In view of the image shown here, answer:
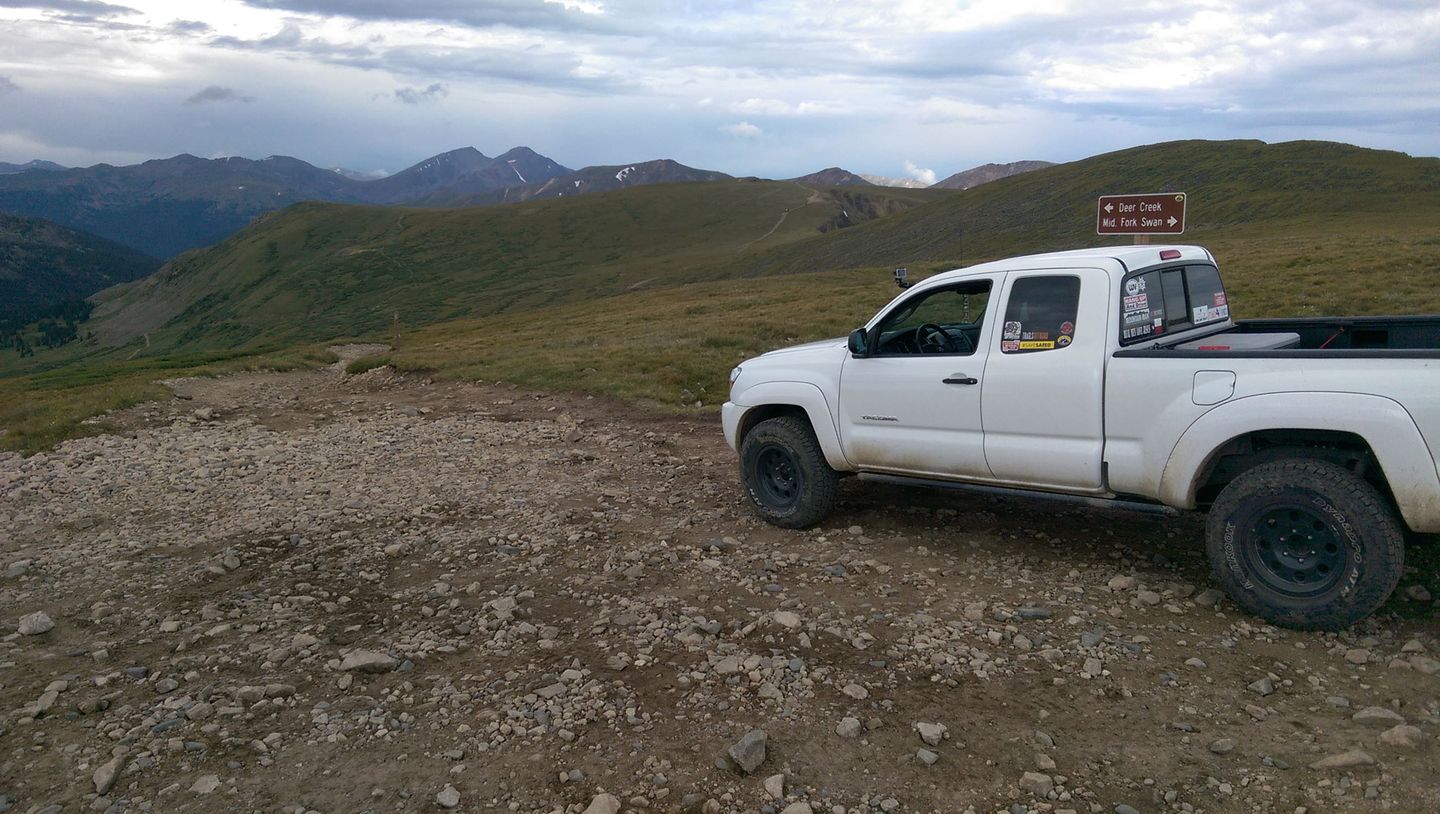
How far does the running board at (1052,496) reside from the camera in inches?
251

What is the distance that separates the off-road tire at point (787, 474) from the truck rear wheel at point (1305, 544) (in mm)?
3165

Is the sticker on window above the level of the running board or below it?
above

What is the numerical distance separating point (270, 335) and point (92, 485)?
460 ft

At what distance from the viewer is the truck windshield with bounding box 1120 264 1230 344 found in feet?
21.7

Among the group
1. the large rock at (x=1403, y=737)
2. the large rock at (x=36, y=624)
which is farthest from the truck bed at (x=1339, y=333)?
the large rock at (x=36, y=624)

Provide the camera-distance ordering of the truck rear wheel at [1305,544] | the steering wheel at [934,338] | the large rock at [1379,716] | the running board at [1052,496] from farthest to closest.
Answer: the steering wheel at [934,338] < the running board at [1052,496] < the truck rear wheel at [1305,544] < the large rock at [1379,716]

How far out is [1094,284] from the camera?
6.61 m

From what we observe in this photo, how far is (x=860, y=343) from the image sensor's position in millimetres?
7707

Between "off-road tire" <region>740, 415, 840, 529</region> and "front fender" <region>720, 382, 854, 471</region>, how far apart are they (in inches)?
5.4

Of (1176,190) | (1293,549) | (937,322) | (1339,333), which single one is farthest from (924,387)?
(1176,190)

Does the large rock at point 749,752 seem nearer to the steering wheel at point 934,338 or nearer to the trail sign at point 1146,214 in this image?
the steering wheel at point 934,338

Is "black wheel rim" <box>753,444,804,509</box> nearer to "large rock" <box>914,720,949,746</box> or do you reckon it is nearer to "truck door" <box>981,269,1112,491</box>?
"truck door" <box>981,269,1112,491</box>

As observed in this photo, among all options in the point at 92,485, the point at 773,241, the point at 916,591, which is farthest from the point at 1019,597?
the point at 773,241

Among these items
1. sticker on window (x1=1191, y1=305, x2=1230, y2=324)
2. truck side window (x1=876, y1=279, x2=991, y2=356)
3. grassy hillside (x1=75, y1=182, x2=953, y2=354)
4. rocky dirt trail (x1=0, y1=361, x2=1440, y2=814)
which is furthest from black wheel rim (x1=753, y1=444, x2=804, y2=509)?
grassy hillside (x1=75, y1=182, x2=953, y2=354)
